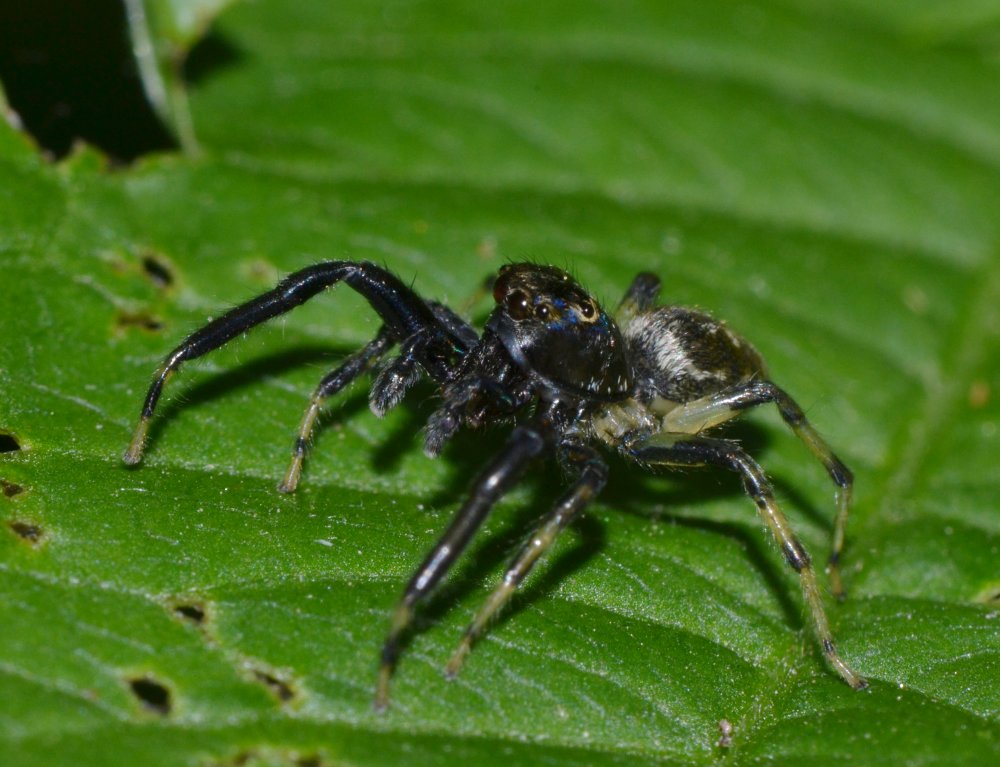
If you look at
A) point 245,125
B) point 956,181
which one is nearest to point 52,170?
point 245,125

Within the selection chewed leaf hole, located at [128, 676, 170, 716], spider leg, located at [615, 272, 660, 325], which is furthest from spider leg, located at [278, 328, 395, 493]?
spider leg, located at [615, 272, 660, 325]

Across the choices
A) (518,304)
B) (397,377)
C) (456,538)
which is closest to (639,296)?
(518,304)

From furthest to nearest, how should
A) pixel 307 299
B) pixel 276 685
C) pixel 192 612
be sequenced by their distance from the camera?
pixel 307 299, pixel 192 612, pixel 276 685

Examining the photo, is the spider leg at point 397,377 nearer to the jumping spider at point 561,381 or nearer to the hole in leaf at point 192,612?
the jumping spider at point 561,381

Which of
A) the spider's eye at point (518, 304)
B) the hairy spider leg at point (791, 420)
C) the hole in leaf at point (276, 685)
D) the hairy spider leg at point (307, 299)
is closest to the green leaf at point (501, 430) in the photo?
the hole in leaf at point (276, 685)

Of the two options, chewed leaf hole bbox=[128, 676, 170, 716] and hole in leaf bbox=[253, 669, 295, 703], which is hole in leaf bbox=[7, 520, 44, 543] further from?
hole in leaf bbox=[253, 669, 295, 703]

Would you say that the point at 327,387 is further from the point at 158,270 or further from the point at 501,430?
the point at 158,270
